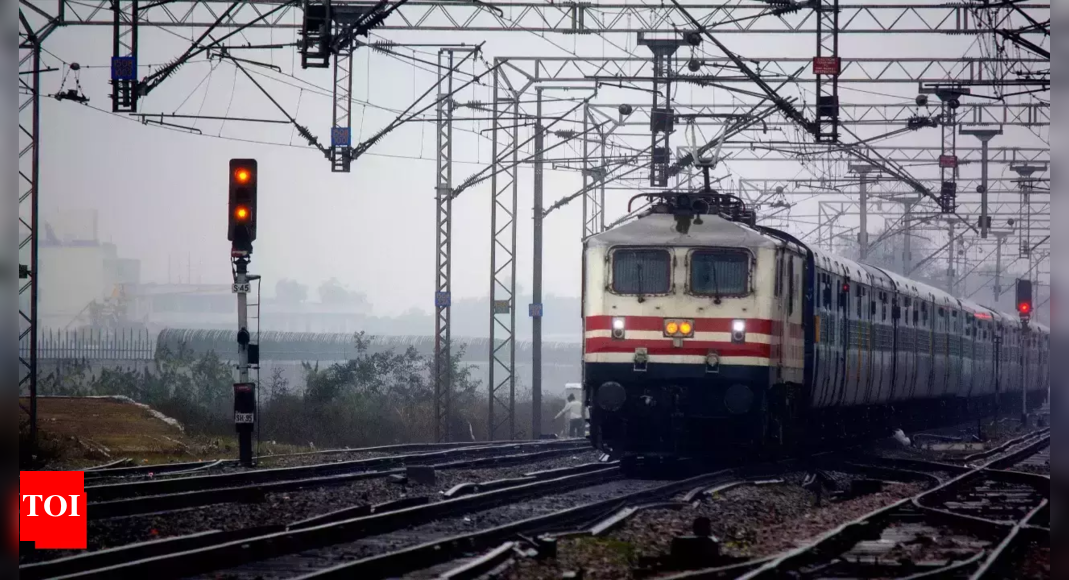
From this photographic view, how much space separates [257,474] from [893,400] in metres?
14.4

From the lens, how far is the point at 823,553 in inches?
444

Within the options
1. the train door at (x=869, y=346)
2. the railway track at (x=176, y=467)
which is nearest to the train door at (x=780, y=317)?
the train door at (x=869, y=346)

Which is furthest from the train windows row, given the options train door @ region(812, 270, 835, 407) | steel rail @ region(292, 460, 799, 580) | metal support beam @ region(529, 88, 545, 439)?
metal support beam @ region(529, 88, 545, 439)

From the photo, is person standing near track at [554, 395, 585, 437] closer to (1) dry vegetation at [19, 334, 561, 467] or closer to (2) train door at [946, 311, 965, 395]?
(1) dry vegetation at [19, 334, 561, 467]

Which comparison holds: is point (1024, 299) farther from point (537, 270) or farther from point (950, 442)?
point (537, 270)

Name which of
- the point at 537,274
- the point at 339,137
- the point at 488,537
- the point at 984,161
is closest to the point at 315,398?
the point at 537,274

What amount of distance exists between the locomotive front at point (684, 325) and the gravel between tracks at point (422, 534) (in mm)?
1282

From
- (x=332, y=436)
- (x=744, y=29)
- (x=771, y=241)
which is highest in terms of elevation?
(x=744, y=29)

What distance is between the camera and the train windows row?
17672 millimetres

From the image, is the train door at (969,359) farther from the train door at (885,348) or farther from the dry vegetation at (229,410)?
the dry vegetation at (229,410)

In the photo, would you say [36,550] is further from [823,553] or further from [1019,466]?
[1019,466]

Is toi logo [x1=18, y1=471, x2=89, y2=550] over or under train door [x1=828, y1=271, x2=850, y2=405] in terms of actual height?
under

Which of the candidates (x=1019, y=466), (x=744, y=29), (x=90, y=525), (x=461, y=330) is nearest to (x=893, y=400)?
(x=1019, y=466)

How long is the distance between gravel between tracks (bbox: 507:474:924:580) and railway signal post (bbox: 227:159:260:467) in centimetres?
702
